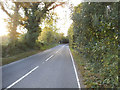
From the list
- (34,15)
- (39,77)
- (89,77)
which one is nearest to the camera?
(39,77)

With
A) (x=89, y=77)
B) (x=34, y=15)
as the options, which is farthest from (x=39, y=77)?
(x=34, y=15)

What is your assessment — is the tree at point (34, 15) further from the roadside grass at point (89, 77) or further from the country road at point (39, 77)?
the roadside grass at point (89, 77)

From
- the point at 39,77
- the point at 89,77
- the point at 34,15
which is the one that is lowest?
the point at 89,77

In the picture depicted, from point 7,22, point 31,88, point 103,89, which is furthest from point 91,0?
point 7,22

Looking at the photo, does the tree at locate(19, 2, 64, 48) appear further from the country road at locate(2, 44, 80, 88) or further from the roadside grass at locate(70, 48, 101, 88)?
the roadside grass at locate(70, 48, 101, 88)

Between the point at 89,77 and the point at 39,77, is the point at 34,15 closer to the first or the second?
the point at 39,77

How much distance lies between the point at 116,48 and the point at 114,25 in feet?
3.03

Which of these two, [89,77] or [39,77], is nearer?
[39,77]

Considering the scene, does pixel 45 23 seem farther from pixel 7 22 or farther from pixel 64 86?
pixel 64 86

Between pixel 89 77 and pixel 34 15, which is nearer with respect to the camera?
pixel 89 77

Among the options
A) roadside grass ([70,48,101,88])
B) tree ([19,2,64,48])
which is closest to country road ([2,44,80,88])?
roadside grass ([70,48,101,88])

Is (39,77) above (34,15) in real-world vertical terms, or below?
below

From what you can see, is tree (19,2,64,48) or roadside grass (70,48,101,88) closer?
roadside grass (70,48,101,88)

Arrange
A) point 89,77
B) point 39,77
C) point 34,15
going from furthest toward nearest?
point 34,15 < point 89,77 < point 39,77
